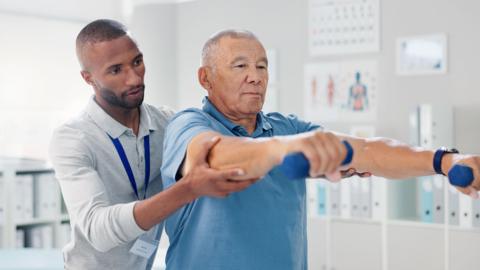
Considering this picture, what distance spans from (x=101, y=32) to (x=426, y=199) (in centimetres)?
300

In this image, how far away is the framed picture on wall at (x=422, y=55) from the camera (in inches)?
189

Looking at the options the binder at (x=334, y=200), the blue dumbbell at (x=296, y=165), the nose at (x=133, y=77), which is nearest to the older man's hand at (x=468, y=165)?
the blue dumbbell at (x=296, y=165)

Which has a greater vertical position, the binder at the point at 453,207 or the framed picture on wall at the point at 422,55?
the framed picture on wall at the point at 422,55

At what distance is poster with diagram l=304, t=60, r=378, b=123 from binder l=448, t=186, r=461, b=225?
1.06m

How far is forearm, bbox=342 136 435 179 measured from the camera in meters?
1.65

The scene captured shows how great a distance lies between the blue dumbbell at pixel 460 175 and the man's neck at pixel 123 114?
0.94m

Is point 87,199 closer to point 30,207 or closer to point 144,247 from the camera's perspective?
point 144,247

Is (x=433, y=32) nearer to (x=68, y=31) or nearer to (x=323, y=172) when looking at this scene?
(x=68, y=31)

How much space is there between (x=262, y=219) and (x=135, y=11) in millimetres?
4795

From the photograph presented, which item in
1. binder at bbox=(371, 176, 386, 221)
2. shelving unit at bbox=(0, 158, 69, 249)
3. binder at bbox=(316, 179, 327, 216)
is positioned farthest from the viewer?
shelving unit at bbox=(0, 158, 69, 249)

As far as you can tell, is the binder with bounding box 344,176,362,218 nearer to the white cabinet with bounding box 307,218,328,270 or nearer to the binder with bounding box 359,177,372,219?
the binder with bounding box 359,177,372,219

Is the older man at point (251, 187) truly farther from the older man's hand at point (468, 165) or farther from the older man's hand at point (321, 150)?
the older man's hand at point (321, 150)

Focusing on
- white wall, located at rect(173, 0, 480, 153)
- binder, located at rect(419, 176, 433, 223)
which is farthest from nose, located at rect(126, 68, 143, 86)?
white wall, located at rect(173, 0, 480, 153)

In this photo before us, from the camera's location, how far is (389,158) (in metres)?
1.68
